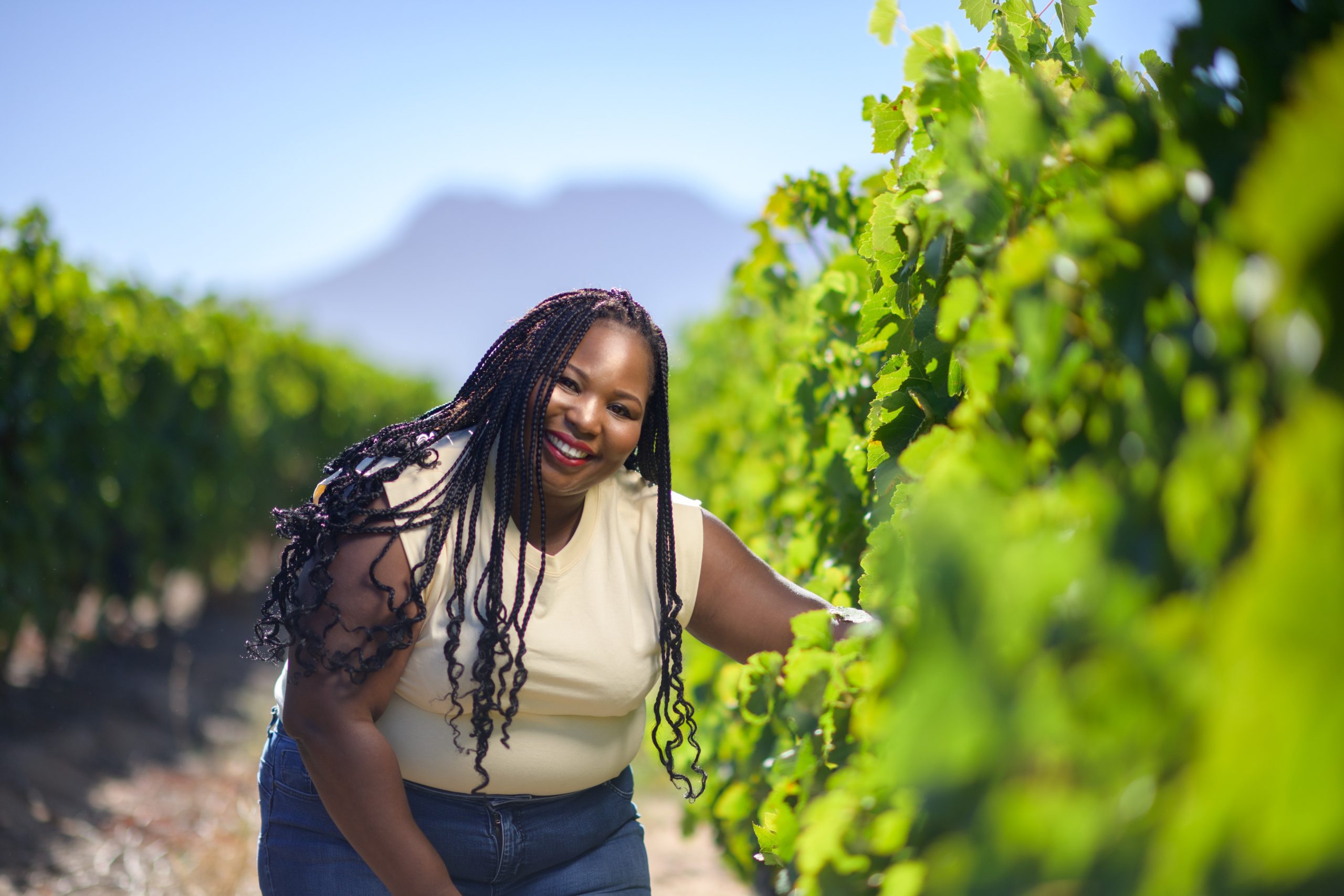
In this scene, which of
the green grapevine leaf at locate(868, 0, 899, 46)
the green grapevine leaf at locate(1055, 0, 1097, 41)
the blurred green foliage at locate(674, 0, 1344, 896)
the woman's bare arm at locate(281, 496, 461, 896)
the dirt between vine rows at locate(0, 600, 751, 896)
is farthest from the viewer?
the dirt between vine rows at locate(0, 600, 751, 896)

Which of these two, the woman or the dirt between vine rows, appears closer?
the woman

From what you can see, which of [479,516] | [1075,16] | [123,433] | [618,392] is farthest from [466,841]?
[123,433]

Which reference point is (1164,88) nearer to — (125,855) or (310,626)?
(310,626)

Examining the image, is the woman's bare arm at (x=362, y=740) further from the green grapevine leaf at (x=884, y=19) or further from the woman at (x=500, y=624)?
the green grapevine leaf at (x=884, y=19)

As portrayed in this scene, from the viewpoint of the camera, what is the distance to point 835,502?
274 centimetres

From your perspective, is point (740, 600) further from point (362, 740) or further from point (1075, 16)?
point (1075, 16)

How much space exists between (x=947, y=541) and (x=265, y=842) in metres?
1.98

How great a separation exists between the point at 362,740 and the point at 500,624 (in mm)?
336

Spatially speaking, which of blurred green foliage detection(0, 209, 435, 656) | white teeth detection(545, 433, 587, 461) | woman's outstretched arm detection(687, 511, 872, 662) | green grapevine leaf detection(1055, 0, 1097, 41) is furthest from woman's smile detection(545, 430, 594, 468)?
blurred green foliage detection(0, 209, 435, 656)

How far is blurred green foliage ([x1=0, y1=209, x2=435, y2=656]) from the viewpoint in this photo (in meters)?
5.55

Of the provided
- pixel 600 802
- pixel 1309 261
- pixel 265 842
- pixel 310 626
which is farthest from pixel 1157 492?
pixel 265 842

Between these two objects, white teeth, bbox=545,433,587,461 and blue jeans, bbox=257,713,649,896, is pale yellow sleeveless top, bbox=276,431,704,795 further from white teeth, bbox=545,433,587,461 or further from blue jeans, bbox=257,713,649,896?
white teeth, bbox=545,433,587,461

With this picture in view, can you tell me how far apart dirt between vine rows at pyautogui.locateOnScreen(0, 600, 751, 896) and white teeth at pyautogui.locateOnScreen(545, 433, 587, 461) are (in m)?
2.88

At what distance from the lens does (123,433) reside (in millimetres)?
6703
